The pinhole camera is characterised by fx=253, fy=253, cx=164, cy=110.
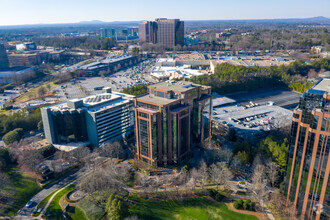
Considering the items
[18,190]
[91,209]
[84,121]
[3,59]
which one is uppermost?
[3,59]

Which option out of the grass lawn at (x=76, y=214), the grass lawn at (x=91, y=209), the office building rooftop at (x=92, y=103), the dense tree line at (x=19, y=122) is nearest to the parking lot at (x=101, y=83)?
the dense tree line at (x=19, y=122)

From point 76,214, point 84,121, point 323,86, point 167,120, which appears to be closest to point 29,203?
point 76,214

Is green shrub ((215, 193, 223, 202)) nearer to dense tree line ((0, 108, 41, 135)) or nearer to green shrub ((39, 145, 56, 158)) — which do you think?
green shrub ((39, 145, 56, 158))

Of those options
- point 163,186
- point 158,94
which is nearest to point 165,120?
point 158,94

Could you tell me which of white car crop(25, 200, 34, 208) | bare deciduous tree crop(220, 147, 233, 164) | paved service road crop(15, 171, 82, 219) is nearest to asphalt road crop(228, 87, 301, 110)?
bare deciduous tree crop(220, 147, 233, 164)

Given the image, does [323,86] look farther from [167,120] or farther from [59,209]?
[59,209]
